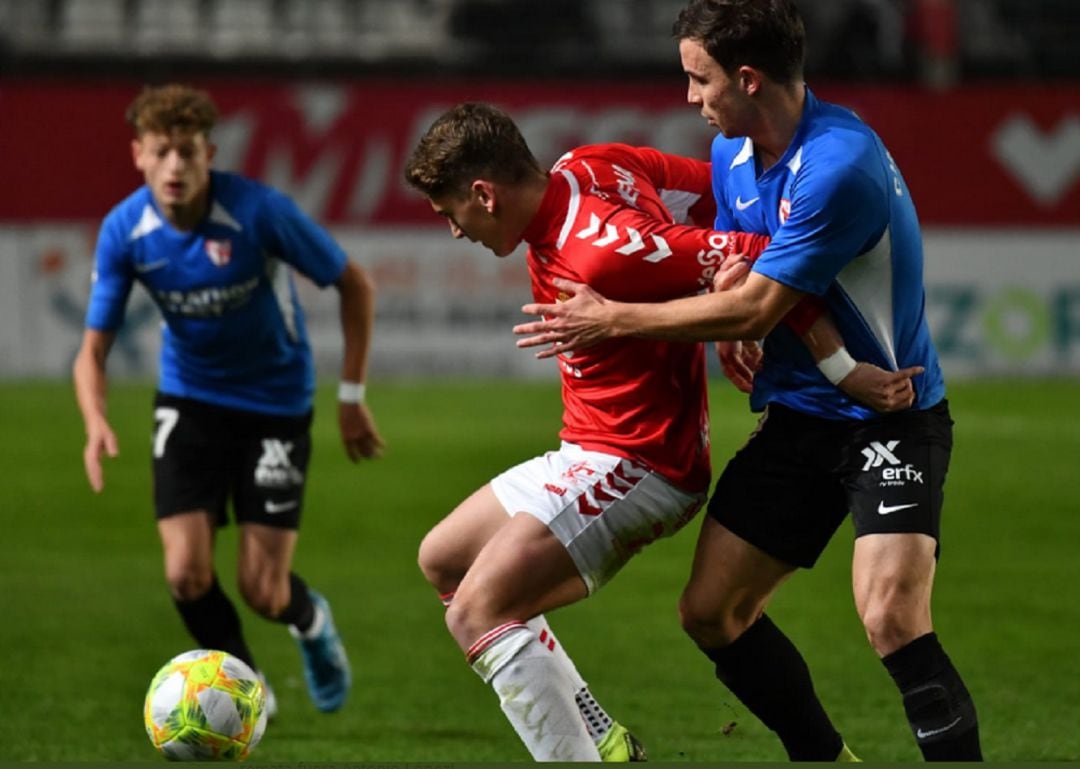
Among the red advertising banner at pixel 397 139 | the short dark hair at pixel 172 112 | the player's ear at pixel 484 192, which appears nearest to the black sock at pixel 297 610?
the short dark hair at pixel 172 112

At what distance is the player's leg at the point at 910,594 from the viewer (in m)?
4.79

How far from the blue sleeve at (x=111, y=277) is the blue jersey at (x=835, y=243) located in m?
2.70

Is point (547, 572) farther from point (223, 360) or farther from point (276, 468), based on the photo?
point (223, 360)

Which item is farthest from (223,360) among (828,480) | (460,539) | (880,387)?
(880,387)

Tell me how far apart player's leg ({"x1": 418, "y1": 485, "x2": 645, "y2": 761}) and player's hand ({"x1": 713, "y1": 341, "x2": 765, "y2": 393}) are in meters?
0.88

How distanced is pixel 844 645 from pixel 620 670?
1148 millimetres

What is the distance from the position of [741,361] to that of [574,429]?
0.60 metres

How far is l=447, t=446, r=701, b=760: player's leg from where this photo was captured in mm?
4957

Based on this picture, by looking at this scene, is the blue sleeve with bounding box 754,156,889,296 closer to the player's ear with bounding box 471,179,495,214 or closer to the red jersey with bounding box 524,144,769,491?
the red jersey with bounding box 524,144,769,491

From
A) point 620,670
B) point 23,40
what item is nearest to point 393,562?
point 620,670

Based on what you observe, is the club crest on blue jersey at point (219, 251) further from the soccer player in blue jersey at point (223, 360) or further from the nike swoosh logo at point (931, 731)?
the nike swoosh logo at point (931, 731)

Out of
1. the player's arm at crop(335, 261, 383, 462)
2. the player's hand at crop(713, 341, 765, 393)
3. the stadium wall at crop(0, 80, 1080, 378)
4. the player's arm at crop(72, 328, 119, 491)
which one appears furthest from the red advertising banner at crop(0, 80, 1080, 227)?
the player's hand at crop(713, 341, 765, 393)

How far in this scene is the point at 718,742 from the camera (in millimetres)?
6371

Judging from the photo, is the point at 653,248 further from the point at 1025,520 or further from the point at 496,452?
the point at 496,452
